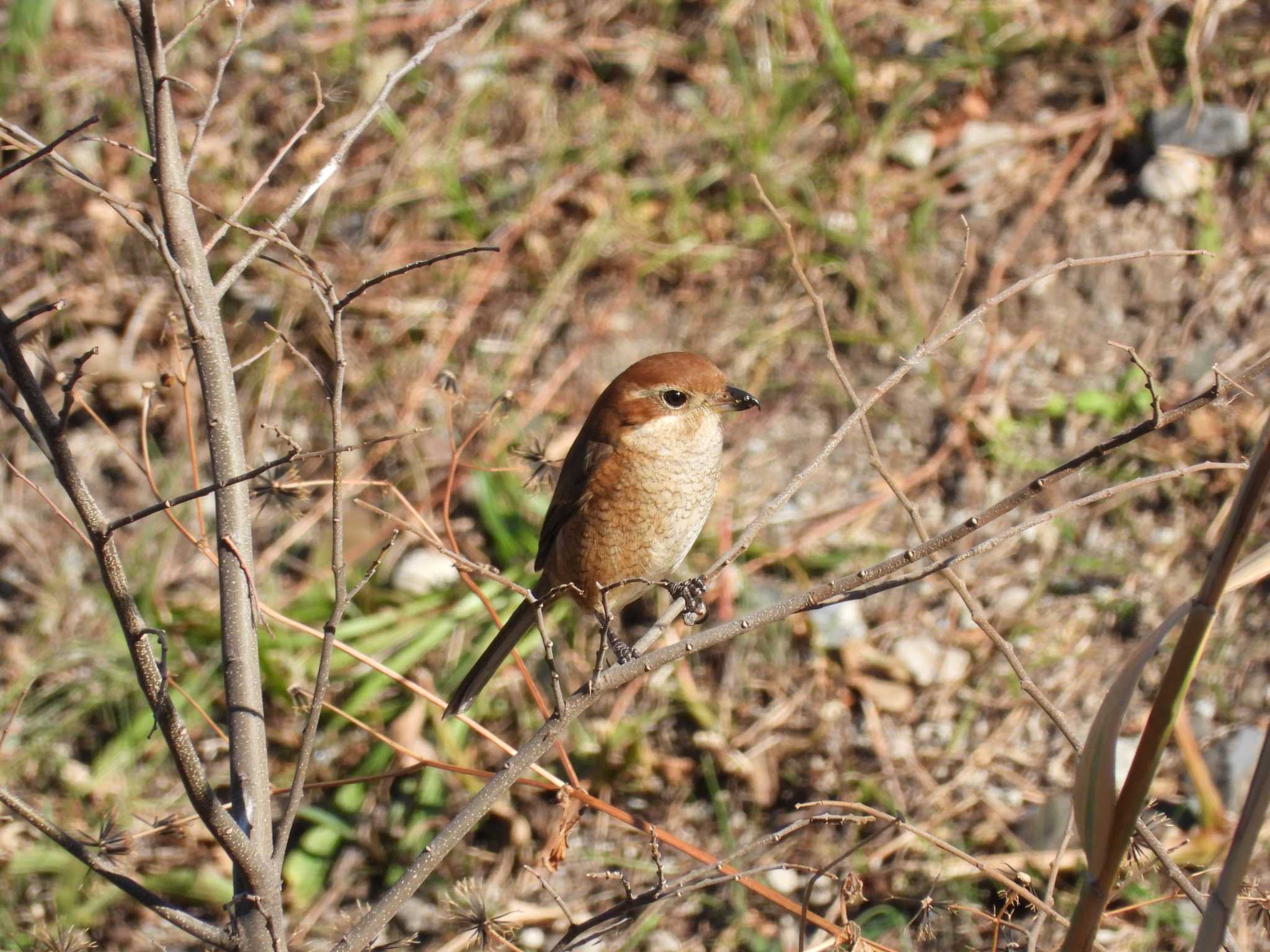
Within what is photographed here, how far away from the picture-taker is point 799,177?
4.68 metres

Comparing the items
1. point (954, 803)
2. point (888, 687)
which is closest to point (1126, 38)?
point (888, 687)

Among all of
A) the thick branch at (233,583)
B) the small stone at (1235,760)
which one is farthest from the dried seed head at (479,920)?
the small stone at (1235,760)

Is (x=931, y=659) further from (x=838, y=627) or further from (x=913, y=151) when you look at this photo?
(x=913, y=151)

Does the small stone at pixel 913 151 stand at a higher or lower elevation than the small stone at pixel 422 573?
higher

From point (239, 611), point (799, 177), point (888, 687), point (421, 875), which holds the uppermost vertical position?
point (799, 177)

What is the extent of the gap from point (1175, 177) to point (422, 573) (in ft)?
10.3

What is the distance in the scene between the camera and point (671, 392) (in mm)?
2840

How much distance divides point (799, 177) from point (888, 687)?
2048mm

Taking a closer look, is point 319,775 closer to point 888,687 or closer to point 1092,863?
point 888,687

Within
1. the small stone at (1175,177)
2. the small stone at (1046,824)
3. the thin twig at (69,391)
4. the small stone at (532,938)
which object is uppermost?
the thin twig at (69,391)

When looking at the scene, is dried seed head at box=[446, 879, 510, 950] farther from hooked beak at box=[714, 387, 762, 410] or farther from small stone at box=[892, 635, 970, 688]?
small stone at box=[892, 635, 970, 688]

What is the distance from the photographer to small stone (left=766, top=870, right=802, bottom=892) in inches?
136

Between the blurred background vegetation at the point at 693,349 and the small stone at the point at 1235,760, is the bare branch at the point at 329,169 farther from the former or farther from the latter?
the small stone at the point at 1235,760

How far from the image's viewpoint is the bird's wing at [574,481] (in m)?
2.94
